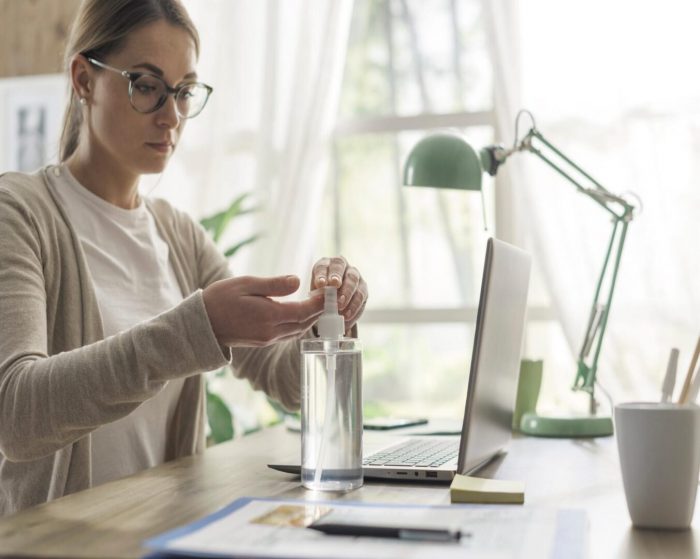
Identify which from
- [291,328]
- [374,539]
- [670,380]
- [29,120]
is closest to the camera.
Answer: [374,539]

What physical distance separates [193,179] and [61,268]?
167 centimetres

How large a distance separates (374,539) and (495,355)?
425 mm

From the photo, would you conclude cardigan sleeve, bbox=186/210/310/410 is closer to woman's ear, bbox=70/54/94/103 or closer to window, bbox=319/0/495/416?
woman's ear, bbox=70/54/94/103

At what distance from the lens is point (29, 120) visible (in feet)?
9.93

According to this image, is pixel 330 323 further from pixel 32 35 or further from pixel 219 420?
pixel 32 35

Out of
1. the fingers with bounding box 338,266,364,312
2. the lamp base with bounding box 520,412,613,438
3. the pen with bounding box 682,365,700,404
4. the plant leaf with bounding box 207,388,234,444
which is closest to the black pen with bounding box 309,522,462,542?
the pen with bounding box 682,365,700,404

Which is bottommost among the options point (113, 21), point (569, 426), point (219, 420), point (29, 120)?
point (219, 420)

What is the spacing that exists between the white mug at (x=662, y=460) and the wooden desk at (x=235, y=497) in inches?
0.8

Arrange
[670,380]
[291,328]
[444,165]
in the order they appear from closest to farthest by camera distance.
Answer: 1. [670,380]
2. [291,328]
3. [444,165]

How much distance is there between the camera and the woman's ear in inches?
55.7

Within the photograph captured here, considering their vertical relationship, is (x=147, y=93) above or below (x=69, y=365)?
above

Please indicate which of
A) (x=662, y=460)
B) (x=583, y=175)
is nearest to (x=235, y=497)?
(x=662, y=460)

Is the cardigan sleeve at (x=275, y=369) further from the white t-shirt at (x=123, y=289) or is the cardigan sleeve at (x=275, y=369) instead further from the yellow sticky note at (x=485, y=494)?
the yellow sticky note at (x=485, y=494)

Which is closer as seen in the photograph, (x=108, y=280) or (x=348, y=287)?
(x=348, y=287)
